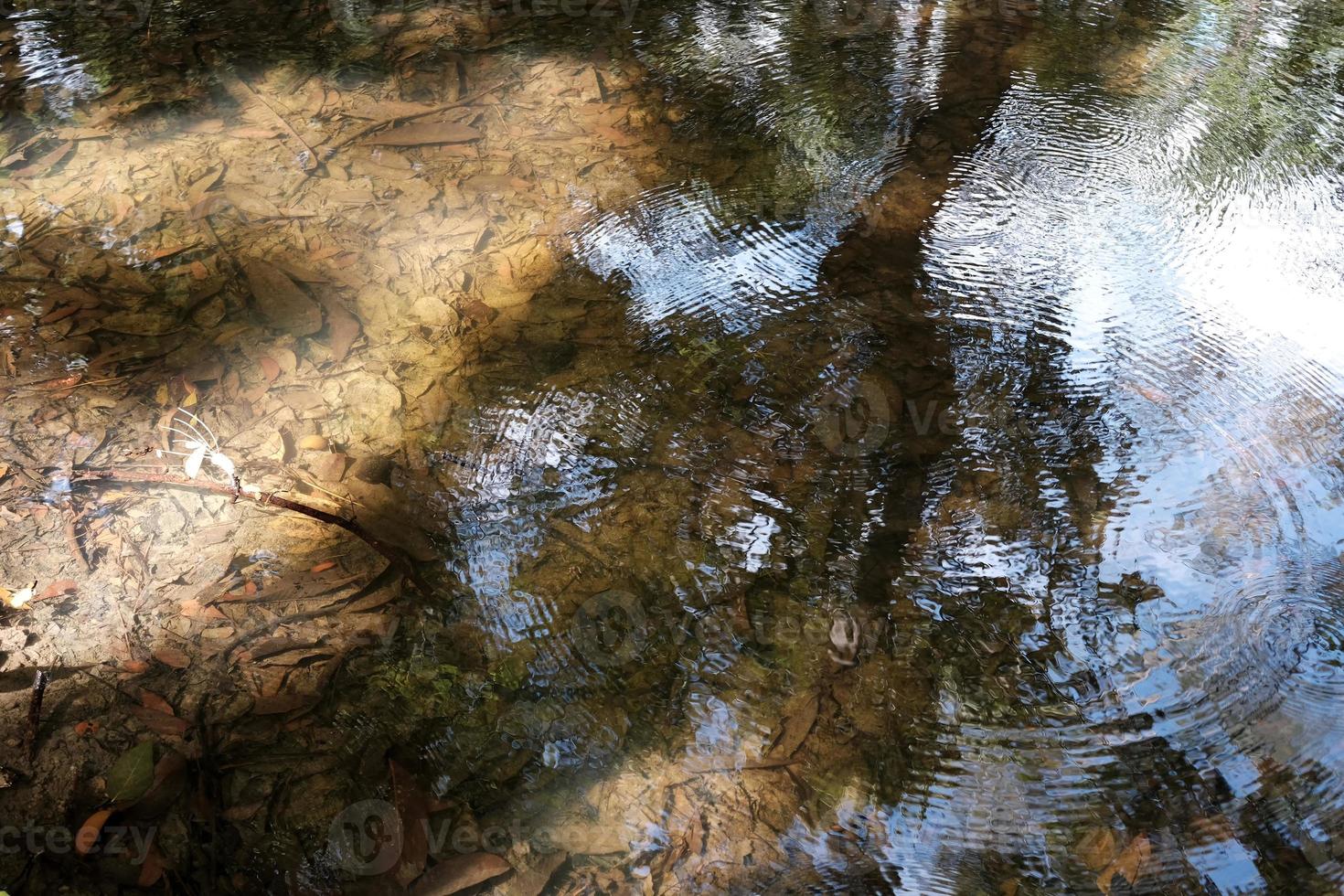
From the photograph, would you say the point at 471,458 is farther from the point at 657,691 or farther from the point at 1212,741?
the point at 1212,741

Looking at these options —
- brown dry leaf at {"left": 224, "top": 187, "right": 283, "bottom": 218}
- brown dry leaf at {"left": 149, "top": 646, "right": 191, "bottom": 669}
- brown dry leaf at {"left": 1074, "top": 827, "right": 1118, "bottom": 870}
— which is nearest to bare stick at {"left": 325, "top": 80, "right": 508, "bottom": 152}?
brown dry leaf at {"left": 224, "top": 187, "right": 283, "bottom": 218}

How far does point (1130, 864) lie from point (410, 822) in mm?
1265

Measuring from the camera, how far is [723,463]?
2064mm

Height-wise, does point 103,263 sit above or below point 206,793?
above

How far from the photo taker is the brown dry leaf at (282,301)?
2434mm

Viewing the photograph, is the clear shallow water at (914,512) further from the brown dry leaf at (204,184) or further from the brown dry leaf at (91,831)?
the brown dry leaf at (204,184)

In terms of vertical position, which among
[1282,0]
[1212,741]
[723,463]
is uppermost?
[1282,0]

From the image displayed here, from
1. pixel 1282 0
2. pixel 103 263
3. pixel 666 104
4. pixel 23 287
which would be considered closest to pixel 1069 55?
pixel 1282 0

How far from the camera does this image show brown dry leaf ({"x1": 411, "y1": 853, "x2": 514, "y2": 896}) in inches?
57.7

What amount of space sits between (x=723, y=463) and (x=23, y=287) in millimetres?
2192

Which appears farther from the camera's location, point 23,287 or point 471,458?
point 23,287

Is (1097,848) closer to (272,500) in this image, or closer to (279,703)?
(279,703)

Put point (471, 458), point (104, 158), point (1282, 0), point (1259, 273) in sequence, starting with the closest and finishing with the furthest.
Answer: point (471, 458) < point (1259, 273) < point (104, 158) < point (1282, 0)

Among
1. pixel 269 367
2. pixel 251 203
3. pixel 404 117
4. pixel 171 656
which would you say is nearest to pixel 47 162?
pixel 251 203
